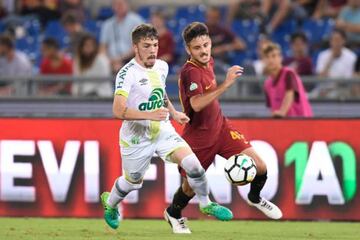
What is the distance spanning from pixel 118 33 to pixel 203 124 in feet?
24.9

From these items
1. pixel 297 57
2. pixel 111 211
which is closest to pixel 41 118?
pixel 111 211

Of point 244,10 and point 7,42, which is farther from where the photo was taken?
point 244,10

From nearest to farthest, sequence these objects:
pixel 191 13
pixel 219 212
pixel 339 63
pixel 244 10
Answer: pixel 219 212, pixel 339 63, pixel 244 10, pixel 191 13

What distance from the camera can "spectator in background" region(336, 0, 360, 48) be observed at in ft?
61.8

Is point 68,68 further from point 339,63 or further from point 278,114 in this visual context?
point 278,114

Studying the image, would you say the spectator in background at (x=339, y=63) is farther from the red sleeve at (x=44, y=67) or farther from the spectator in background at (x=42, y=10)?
the spectator in background at (x=42, y=10)

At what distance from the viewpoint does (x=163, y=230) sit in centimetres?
1270

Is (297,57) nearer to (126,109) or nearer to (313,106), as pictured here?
(313,106)

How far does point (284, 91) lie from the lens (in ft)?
48.7

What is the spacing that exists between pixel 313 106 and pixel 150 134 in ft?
16.7

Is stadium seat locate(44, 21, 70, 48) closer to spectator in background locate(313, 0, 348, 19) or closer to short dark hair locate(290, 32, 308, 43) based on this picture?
spectator in background locate(313, 0, 348, 19)

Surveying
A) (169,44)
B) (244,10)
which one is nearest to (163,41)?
(169,44)

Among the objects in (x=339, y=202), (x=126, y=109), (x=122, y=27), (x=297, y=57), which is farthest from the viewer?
(x=122, y=27)

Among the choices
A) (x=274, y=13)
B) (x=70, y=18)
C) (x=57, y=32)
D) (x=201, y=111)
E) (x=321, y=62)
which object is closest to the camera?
(x=201, y=111)
